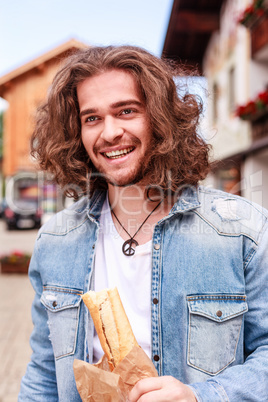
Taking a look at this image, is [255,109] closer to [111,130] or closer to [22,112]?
[111,130]

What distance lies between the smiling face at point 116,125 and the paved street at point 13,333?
3.06 m

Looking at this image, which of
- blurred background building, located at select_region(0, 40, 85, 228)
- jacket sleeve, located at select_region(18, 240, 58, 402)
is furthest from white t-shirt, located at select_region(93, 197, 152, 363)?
blurred background building, located at select_region(0, 40, 85, 228)

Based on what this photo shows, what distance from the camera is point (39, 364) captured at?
6.06 ft

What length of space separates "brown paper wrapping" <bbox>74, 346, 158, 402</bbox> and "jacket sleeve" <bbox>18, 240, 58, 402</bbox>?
0.57 meters

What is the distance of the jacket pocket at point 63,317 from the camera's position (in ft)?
5.65

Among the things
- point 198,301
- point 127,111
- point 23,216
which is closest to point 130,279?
point 198,301

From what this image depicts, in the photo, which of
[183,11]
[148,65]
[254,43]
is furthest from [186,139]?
[183,11]

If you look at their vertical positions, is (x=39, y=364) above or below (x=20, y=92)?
below

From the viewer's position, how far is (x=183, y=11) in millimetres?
13523

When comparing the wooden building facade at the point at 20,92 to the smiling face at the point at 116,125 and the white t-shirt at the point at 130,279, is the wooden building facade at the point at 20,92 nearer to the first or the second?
the smiling face at the point at 116,125

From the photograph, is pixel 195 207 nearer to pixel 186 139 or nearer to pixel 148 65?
pixel 186 139

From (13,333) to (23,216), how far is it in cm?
1571

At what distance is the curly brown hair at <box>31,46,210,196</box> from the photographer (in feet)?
5.93

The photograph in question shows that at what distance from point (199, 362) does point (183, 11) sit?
1380 centimetres
